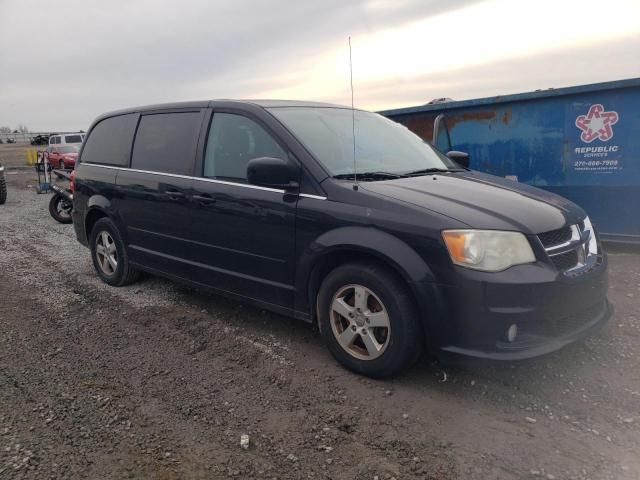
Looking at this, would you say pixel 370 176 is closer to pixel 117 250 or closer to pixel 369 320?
pixel 369 320

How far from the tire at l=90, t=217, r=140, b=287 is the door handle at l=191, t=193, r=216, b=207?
1.45m

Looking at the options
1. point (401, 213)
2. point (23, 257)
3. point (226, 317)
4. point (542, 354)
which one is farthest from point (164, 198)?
point (23, 257)

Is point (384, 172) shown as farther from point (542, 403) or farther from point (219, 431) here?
point (219, 431)

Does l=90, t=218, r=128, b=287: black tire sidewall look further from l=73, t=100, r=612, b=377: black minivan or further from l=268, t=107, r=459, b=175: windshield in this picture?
l=268, t=107, r=459, b=175: windshield

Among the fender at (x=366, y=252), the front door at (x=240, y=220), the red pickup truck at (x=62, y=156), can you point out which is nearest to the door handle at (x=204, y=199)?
the front door at (x=240, y=220)

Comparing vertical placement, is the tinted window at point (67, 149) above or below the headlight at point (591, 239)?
above

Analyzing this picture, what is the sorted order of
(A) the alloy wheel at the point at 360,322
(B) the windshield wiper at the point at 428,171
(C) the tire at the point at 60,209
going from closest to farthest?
(A) the alloy wheel at the point at 360,322, (B) the windshield wiper at the point at 428,171, (C) the tire at the point at 60,209

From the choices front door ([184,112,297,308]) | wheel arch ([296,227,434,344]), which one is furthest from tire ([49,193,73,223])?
wheel arch ([296,227,434,344])

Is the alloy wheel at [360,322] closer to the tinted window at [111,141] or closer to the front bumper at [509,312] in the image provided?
the front bumper at [509,312]

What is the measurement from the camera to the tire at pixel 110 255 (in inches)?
209

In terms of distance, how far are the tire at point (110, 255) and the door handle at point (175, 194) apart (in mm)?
1093

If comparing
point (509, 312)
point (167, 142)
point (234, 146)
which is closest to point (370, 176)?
point (234, 146)

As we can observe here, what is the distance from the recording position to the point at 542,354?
9.60ft

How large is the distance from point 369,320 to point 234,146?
70.1 inches
